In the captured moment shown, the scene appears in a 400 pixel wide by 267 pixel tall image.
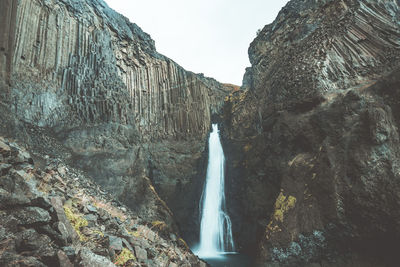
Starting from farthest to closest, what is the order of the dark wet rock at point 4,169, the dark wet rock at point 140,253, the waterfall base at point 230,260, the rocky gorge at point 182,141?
the waterfall base at point 230,260
the rocky gorge at point 182,141
the dark wet rock at point 140,253
the dark wet rock at point 4,169

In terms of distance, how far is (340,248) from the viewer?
993 centimetres

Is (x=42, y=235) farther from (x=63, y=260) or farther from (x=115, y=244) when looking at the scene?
(x=115, y=244)

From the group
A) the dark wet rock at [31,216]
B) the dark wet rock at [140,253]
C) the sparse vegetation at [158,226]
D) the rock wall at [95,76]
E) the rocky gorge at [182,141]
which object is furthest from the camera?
the rock wall at [95,76]

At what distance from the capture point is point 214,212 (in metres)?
20.2

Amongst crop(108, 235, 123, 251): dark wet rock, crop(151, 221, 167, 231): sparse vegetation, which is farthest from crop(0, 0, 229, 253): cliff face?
crop(108, 235, 123, 251): dark wet rock

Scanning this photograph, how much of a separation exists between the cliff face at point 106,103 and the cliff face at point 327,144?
6.13m

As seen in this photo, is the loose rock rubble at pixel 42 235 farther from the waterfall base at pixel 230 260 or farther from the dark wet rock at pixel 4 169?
the waterfall base at pixel 230 260

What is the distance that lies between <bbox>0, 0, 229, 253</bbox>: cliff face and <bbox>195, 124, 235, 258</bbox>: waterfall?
0.97 metres

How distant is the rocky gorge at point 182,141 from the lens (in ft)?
16.8

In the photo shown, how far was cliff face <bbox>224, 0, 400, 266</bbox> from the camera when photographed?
9156 mm

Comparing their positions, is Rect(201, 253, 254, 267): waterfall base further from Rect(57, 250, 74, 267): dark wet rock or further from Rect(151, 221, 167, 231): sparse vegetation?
Rect(57, 250, 74, 267): dark wet rock

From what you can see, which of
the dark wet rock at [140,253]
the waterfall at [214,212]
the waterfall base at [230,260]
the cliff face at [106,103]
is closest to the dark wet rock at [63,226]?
the dark wet rock at [140,253]

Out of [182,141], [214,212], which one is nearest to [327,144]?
[214,212]

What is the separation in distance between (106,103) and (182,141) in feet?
24.9
